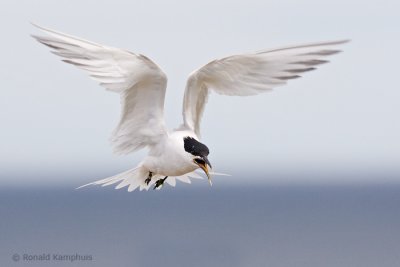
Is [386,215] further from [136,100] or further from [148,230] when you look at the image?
[136,100]

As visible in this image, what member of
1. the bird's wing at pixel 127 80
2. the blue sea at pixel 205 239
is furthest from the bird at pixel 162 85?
the blue sea at pixel 205 239

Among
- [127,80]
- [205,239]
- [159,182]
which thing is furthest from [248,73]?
[205,239]

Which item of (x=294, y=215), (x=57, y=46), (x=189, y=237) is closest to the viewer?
(x=57, y=46)

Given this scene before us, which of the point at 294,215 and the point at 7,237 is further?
the point at 294,215

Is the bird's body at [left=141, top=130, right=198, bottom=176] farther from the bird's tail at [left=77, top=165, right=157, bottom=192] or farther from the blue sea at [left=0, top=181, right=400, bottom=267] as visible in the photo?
the blue sea at [left=0, top=181, right=400, bottom=267]

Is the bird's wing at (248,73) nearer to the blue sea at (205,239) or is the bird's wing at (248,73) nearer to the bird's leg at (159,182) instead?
the bird's leg at (159,182)

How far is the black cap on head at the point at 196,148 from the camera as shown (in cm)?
1162

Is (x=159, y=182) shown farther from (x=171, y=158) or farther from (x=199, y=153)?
(x=199, y=153)

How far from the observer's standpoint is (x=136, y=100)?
12.2 meters

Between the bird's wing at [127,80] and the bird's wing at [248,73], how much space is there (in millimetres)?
330

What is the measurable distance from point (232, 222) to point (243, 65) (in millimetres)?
49389

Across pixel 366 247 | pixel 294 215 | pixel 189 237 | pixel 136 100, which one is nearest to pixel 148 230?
pixel 189 237

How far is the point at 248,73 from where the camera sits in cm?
1221

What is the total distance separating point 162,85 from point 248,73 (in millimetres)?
843
